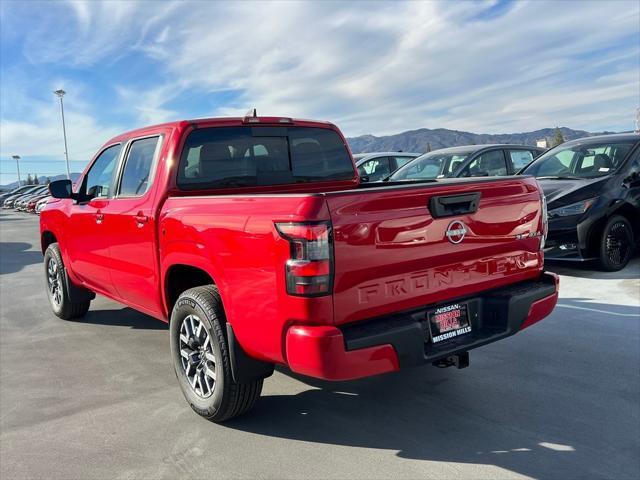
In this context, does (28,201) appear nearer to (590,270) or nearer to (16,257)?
(16,257)

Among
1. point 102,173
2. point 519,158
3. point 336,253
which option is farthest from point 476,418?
point 519,158

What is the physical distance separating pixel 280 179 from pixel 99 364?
7.35 feet

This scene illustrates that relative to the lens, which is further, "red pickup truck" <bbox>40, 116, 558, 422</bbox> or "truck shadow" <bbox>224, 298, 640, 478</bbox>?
"truck shadow" <bbox>224, 298, 640, 478</bbox>

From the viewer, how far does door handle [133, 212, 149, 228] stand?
12.9 ft

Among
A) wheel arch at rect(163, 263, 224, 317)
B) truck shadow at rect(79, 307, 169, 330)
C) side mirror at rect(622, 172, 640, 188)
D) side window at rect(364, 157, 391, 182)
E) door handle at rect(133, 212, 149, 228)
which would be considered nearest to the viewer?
wheel arch at rect(163, 263, 224, 317)

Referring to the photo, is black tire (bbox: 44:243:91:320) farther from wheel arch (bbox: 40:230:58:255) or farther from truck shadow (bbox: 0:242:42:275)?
truck shadow (bbox: 0:242:42:275)

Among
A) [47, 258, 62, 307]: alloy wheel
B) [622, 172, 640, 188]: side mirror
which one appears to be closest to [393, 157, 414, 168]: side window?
[622, 172, 640, 188]: side mirror

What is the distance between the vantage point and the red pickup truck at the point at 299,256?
2.66 meters

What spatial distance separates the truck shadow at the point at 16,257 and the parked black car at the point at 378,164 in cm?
755

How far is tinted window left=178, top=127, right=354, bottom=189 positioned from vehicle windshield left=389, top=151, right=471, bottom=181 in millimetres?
5788

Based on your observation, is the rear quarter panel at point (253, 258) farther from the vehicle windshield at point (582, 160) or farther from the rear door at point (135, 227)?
the vehicle windshield at point (582, 160)

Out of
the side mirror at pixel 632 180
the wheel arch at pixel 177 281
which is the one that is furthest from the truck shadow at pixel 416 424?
the side mirror at pixel 632 180

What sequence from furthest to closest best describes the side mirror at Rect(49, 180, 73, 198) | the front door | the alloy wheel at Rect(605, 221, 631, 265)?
the alloy wheel at Rect(605, 221, 631, 265) < the side mirror at Rect(49, 180, 73, 198) < the front door

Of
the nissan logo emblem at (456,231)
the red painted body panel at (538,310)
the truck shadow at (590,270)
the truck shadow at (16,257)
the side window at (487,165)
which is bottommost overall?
the truck shadow at (590,270)
